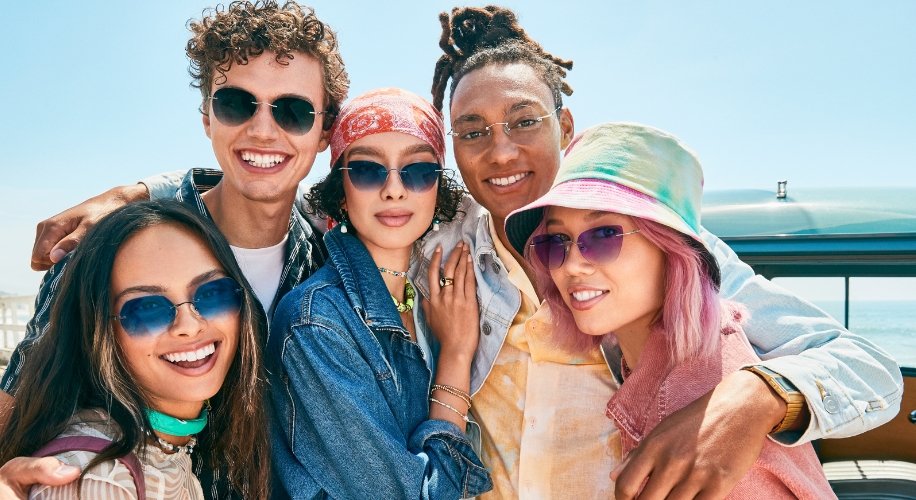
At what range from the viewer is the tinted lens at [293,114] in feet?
8.96

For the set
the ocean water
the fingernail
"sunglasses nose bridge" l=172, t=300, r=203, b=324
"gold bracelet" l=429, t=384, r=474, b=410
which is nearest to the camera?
the fingernail

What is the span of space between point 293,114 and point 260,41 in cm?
35

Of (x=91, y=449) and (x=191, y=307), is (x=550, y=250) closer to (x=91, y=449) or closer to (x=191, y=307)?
(x=191, y=307)

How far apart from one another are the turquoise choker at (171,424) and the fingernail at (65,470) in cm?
30

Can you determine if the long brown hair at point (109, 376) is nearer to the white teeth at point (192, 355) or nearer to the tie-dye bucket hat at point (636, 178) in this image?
the white teeth at point (192, 355)

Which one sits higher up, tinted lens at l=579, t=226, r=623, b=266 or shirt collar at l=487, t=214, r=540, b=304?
tinted lens at l=579, t=226, r=623, b=266

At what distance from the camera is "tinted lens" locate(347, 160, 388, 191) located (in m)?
2.41

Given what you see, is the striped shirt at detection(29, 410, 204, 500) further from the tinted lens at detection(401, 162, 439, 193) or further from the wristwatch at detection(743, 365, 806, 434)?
the wristwatch at detection(743, 365, 806, 434)

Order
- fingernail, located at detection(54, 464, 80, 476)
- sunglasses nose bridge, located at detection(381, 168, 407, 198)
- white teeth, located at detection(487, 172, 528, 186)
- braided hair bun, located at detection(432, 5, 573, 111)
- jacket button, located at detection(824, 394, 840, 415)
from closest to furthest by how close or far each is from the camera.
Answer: fingernail, located at detection(54, 464, 80, 476), jacket button, located at detection(824, 394, 840, 415), sunglasses nose bridge, located at detection(381, 168, 407, 198), white teeth, located at detection(487, 172, 528, 186), braided hair bun, located at detection(432, 5, 573, 111)

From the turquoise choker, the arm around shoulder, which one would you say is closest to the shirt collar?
the arm around shoulder

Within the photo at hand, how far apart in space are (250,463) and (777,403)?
5.55 feet

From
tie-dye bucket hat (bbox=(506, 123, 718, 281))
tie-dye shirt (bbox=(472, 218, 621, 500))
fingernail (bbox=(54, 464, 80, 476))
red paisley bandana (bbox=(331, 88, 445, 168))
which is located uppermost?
red paisley bandana (bbox=(331, 88, 445, 168))

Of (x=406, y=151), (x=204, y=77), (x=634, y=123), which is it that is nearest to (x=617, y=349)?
(x=634, y=123)

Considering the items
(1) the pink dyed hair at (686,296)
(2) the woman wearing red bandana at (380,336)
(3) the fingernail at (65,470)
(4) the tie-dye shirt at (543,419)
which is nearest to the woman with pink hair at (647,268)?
(1) the pink dyed hair at (686,296)
